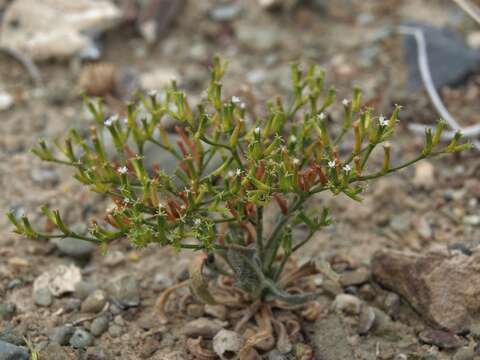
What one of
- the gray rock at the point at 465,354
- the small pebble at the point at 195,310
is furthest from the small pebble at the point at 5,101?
the gray rock at the point at 465,354

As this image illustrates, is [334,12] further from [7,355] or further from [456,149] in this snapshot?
[7,355]

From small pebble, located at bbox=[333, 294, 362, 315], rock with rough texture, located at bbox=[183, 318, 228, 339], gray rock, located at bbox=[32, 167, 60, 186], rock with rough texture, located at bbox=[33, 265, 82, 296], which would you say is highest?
gray rock, located at bbox=[32, 167, 60, 186]

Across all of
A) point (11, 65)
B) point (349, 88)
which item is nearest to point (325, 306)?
point (349, 88)

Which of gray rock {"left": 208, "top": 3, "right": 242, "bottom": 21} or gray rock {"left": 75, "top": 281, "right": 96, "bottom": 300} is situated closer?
gray rock {"left": 75, "top": 281, "right": 96, "bottom": 300}

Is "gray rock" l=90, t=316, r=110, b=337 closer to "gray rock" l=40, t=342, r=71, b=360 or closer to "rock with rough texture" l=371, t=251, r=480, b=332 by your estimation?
"gray rock" l=40, t=342, r=71, b=360

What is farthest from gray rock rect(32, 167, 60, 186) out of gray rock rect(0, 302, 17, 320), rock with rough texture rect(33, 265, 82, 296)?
gray rock rect(0, 302, 17, 320)

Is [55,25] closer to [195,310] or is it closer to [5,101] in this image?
[5,101]

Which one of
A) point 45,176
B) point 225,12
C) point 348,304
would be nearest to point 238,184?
point 348,304
